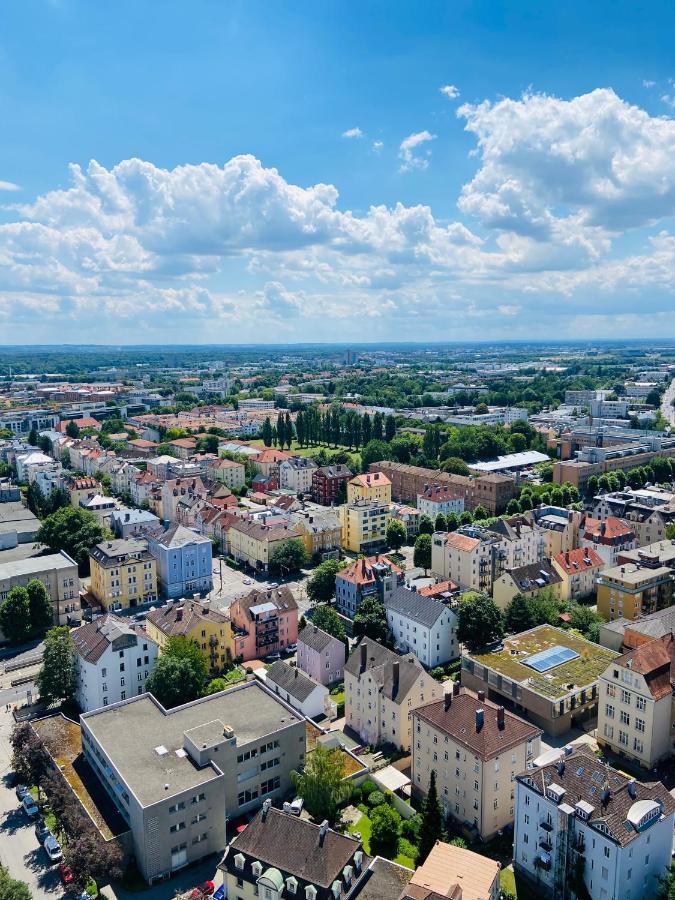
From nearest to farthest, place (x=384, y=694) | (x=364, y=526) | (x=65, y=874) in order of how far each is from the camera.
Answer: (x=65, y=874)
(x=384, y=694)
(x=364, y=526)

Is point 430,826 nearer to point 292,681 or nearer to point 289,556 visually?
point 292,681

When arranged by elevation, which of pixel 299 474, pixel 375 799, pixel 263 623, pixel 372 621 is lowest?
pixel 375 799

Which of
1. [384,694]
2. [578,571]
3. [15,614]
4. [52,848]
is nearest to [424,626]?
[384,694]

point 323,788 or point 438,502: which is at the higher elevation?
point 438,502

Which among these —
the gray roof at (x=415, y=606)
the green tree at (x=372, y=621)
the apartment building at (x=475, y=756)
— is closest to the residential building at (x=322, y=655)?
the green tree at (x=372, y=621)

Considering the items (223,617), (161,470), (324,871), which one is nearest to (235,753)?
(324,871)

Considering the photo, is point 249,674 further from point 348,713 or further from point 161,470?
point 161,470
